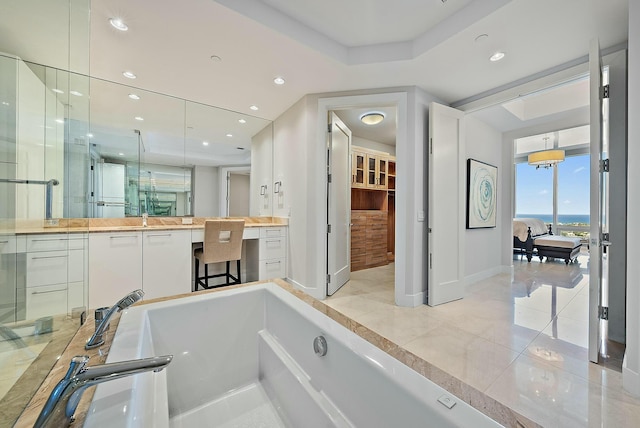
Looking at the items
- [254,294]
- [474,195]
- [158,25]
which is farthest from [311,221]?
[474,195]

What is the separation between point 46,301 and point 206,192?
6.69 feet

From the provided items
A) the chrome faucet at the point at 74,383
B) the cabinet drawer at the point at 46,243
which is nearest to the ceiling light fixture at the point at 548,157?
the chrome faucet at the point at 74,383

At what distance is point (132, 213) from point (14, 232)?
1473 millimetres

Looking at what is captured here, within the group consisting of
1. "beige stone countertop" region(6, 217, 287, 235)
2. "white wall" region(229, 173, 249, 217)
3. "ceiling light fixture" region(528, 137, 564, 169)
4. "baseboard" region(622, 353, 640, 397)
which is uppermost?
"ceiling light fixture" region(528, 137, 564, 169)

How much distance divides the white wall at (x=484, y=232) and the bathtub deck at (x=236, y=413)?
3292 millimetres

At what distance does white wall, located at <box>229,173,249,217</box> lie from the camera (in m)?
3.52

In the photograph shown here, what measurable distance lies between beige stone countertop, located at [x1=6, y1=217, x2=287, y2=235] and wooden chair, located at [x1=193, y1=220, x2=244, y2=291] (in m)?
0.22

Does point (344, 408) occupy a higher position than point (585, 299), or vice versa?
point (344, 408)

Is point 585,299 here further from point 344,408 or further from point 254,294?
point 254,294

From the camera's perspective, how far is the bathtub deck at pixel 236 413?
119cm

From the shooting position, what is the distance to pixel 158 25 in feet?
5.82

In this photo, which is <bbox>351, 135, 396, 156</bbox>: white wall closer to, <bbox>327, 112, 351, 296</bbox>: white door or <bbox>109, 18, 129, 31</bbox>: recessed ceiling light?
<bbox>327, 112, 351, 296</bbox>: white door

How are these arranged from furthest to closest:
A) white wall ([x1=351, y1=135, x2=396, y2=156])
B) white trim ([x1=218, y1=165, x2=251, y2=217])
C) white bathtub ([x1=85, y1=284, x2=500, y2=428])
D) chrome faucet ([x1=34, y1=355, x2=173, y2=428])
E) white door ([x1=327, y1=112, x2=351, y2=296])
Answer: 1. white wall ([x1=351, y1=135, x2=396, y2=156])
2. white trim ([x1=218, y1=165, x2=251, y2=217])
3. white door ([x1=327, y1=112, x2=351, y2=296])
4. white bathtub ([x1=85, y1=284, x2=500, y2=428])
5. chrome faucet ([x1=34, y1=355, x2=173, y2=428])

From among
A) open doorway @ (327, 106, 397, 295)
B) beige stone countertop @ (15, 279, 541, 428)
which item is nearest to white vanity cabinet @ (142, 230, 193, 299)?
beige stone countertop @ (15, 279, 541, 428)
